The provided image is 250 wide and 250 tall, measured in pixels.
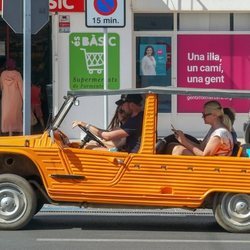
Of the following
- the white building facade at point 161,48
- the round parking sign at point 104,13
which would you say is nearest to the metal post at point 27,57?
the round parking sign at point 104,13

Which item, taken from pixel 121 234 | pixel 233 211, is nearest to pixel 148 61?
pixel 233 211

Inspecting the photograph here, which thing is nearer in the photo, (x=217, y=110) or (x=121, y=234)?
(x=121, y=234)

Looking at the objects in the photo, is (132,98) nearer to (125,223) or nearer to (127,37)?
(125,223)

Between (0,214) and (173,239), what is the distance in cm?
195

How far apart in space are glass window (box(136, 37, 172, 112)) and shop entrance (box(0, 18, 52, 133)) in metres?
2.04

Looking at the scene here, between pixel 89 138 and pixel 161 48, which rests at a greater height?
pixel 161 48

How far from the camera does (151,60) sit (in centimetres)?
1794

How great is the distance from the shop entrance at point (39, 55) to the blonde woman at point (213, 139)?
905cm

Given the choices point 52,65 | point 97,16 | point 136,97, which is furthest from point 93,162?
point 52,65

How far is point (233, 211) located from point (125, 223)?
1430 mm

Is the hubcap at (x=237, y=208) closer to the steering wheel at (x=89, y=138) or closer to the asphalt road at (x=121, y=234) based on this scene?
the asphalt road at (x=121, y=234)

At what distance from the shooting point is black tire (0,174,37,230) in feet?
28.8

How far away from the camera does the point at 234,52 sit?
59.1 feet

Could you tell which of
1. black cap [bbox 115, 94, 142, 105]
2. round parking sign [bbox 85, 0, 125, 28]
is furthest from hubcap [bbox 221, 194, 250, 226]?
round parking sign [bbox 85, 0, 125, 28]
